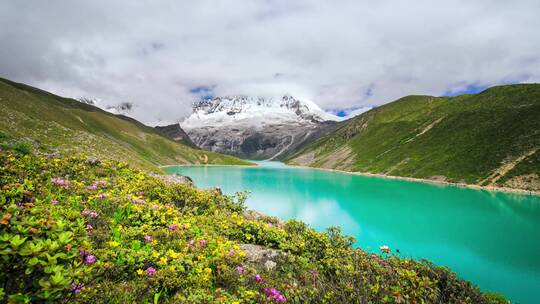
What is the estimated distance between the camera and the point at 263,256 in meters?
9.57

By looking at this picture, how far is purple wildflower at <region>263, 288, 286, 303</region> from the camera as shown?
6.17 meters

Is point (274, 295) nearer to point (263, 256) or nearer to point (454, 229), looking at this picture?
point (263, 256)

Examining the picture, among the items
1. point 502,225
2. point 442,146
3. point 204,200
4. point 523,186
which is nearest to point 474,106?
point 442,146

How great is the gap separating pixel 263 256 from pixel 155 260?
397 cm

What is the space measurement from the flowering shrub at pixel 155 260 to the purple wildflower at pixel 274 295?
0.9 inches

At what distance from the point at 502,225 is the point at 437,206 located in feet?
42.2

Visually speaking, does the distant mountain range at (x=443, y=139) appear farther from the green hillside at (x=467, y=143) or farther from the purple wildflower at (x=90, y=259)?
the purple wildflower at (x=90, y=259)

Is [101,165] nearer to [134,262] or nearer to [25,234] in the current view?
[134,262]

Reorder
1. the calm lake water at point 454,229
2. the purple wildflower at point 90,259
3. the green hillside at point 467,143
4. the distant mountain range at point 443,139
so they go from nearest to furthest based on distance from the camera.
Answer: the purple wildflower at point 90,259, the calm lake water at point 454,229, the distant mountain range at point 443,139, the green hillside at point 467,143

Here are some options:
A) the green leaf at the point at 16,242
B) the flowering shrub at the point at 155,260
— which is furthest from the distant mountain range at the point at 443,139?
the green leaf at the point at 16,242

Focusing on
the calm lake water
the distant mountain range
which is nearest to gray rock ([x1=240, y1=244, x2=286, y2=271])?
the calm lake water

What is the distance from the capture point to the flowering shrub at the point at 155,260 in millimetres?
3281

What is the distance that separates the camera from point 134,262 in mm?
6363

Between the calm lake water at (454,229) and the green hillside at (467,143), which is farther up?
the green hillside at (467,143)
